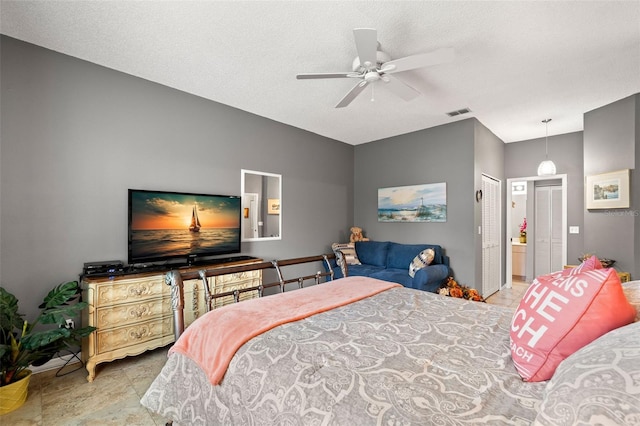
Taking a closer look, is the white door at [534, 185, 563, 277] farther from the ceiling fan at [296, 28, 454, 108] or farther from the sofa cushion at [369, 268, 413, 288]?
the ceiling fan at [296, 28, 454, 108]

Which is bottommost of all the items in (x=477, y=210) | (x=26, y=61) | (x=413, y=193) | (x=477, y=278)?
(x=477, y=278)

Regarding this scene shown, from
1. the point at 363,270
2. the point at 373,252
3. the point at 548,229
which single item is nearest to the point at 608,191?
the point at 548,229

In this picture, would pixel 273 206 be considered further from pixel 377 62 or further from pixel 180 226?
pixel 377 62

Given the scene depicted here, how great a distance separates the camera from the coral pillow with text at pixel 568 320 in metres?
0.95

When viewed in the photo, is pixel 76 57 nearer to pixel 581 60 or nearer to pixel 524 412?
pixel 524 412

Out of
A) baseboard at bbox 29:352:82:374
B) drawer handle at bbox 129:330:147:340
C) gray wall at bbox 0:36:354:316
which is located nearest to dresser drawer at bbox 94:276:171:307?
drawer handle at bbox 129:330:147:340

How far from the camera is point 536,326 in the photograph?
1068mm

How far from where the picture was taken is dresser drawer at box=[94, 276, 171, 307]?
239 centimetres

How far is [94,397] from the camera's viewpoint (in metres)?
2.13

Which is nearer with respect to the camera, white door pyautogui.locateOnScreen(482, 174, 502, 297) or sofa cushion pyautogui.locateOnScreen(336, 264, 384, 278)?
sofa cushion pyautogui.locateOnScreen(336, 264, 384, 278)

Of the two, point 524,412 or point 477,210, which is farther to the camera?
point 477,210

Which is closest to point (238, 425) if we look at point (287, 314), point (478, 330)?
point (287, 314)

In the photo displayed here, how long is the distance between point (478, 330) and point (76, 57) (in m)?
3.86

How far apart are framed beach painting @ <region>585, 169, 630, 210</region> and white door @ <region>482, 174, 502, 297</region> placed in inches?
48.6
